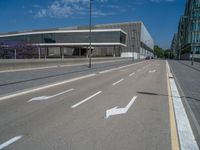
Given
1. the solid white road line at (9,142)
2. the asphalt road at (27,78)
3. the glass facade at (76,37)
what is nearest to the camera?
the solid white road line at (9,142)

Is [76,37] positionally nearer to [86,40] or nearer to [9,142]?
[86,40]

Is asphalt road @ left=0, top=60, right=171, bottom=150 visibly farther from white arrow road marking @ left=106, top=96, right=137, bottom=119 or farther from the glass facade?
the glass facade

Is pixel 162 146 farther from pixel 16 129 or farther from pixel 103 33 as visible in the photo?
pixel 103 33

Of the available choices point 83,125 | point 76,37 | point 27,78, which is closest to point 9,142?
point 83,125

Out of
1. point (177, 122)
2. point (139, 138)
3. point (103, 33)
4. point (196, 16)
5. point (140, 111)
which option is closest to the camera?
point (139, 138)

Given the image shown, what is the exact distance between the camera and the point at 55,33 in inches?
4141

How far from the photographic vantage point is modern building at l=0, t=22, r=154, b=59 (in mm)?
97081

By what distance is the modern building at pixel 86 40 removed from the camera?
319ft

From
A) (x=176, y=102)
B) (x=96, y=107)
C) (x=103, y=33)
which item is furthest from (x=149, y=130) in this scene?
(x=103, y=33)

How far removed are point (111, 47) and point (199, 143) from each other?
3933 inches

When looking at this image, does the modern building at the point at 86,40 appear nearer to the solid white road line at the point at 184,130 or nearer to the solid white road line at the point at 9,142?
the solid white road line at the point at 184,130

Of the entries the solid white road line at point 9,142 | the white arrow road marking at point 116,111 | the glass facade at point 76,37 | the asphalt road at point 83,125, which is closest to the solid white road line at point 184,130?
the asphalt road at point 83,125

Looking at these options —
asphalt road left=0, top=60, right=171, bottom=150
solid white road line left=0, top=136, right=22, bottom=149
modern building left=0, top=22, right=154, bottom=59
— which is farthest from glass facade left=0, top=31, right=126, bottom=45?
solid white road line left=0, top=136, right=22, bottom=149

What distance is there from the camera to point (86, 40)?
9912 centimetres
